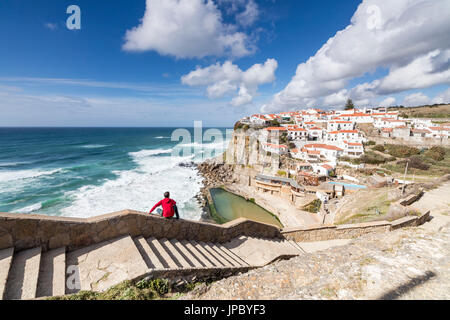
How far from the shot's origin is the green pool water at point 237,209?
20.5m

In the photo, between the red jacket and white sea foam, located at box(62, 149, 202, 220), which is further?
white sea foam, located at box(62, 149, 202, 220)

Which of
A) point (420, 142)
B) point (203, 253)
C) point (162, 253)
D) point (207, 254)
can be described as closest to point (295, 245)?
point (207, 254)

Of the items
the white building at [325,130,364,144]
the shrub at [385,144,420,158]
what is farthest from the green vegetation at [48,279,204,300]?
the white building at [325,130,364,144]

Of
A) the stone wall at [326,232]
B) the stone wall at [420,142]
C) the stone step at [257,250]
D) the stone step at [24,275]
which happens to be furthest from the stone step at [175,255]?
the stone wall at [420,142]

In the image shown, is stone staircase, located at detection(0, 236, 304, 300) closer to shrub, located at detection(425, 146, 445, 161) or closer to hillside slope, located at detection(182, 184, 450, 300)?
hillside slope, located at detection(182, 184, 450, 300)

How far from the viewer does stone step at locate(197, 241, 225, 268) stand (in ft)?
18.5

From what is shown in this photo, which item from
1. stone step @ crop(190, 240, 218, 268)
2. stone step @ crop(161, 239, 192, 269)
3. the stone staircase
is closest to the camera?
the stone staircase

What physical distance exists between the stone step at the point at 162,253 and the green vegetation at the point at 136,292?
533 millimetres

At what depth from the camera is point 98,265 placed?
395cm

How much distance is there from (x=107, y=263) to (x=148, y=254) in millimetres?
916

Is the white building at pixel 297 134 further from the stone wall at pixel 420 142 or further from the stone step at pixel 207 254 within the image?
the stone step at pixel 207 254

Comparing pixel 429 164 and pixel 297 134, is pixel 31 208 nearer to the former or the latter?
pixel 297 134

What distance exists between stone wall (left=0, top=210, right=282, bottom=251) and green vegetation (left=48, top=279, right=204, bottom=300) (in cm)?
183

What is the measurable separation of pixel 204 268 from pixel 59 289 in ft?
10.0
